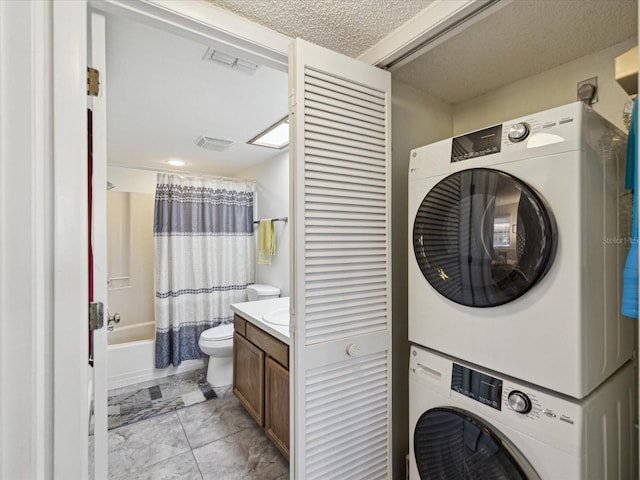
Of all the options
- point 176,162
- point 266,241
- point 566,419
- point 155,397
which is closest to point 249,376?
point 155,397

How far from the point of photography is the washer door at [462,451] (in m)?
0.97

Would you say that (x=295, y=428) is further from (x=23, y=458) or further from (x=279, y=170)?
(x=279, y=170)

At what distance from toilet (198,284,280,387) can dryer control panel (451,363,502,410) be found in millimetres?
2043

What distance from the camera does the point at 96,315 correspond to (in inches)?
37.0

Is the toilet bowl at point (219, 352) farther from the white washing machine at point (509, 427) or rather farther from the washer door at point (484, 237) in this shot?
the washer door at point (484, 237)

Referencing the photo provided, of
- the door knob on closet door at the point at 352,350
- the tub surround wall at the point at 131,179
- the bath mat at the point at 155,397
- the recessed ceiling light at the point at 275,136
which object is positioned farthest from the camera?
the tub surround wall at the point at 131,179

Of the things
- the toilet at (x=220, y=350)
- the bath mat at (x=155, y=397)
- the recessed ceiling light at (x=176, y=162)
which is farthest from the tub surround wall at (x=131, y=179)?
the bath mat at (x=155, y=397)

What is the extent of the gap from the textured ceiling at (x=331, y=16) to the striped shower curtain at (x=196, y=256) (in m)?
2.30

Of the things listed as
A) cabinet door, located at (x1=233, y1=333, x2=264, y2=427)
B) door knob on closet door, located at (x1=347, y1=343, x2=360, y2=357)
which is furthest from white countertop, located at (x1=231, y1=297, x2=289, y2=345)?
door knob on closet door, located at (x1=347, y1=343, x2=360, y2=357)

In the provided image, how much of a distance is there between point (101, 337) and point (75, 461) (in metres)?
0.35

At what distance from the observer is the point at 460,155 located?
1.16m

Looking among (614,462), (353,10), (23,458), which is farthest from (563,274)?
(23,458)

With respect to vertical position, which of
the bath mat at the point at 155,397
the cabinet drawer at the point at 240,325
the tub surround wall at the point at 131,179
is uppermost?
the tub surround wall at the point at 131,179

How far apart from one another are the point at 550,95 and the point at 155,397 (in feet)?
11.9
